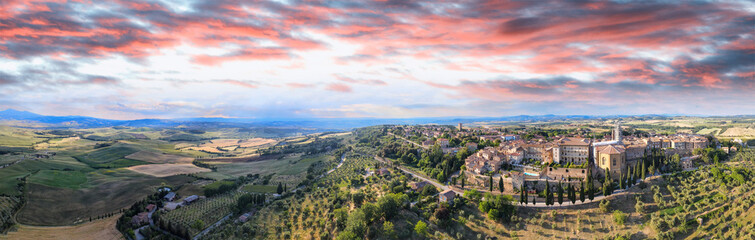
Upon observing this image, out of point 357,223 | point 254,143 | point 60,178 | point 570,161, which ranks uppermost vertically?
point 570,161

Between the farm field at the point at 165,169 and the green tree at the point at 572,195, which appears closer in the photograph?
the green tree at the point at 572,195

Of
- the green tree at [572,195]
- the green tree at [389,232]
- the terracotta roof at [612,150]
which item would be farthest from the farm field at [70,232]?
the terracotta roof at [612,150]

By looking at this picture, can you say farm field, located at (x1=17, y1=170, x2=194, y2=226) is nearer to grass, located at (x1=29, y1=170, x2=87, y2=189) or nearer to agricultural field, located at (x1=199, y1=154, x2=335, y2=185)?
grass, located at (x1=29, y1=170, x2=87, y2=189)

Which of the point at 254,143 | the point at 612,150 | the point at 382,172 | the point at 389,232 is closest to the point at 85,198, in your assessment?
the point at 382,172

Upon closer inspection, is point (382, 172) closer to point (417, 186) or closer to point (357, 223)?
point (417, 186)

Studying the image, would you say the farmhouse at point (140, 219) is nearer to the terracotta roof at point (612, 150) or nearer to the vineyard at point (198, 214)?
the vineyard at point (198, 214)

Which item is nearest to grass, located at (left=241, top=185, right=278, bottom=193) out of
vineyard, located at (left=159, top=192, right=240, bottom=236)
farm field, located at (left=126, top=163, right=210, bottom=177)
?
vineyard, located at (left=159, top=192, right=240, bottom=236)

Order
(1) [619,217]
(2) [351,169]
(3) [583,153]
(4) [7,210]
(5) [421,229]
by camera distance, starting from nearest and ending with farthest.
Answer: (1) [619,217], (5) [421,229], (4) [7,210], (3) [583,153], (2) [351,169]
